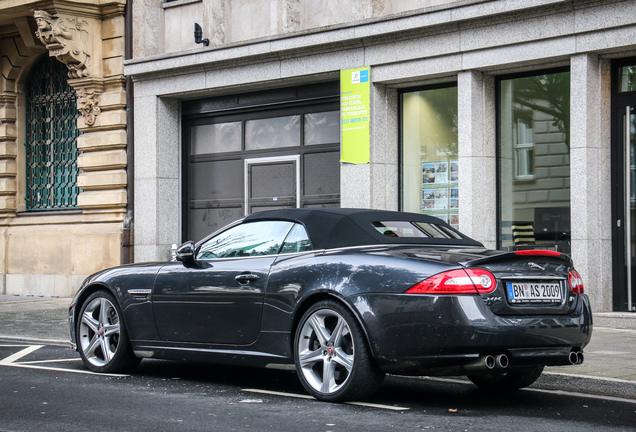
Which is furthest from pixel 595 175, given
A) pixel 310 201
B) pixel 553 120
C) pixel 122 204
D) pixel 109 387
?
pixel 122 204

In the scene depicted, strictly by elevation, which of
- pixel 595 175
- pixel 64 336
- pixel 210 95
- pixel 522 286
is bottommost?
pixel 64 336

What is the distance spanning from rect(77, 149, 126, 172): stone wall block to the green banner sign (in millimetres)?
5079

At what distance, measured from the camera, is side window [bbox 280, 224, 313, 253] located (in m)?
7.29

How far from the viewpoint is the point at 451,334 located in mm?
6152

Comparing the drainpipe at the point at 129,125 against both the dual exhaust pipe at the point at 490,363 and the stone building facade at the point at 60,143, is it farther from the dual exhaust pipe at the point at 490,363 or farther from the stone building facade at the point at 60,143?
the dual exhaust pipe at the point at 490,363

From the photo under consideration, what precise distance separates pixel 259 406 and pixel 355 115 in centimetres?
875

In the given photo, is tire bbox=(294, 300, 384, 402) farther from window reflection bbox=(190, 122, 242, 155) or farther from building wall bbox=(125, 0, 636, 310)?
window reflection bbox=(190, 122, 242, 155)

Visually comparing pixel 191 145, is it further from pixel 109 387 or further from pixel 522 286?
pixel 522 286

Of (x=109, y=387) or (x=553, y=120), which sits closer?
(x=109, y=387)

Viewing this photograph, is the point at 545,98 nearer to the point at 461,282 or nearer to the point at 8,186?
the point at 461,282

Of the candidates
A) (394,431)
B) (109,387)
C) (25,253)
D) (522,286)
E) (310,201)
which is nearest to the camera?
(394,431)

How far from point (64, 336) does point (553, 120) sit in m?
6.98

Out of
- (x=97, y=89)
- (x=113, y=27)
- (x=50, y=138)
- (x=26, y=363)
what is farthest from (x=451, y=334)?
(x=50, y=138)

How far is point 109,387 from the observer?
7562mm
